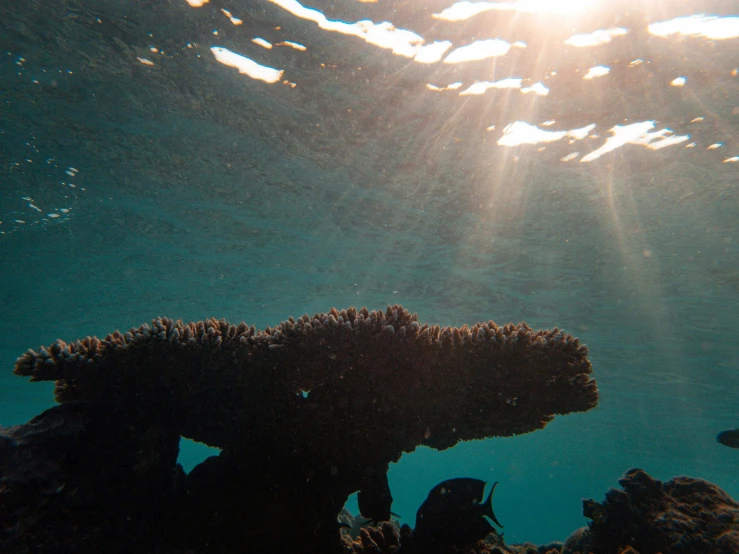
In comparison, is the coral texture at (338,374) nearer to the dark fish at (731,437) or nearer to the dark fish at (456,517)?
the dark fish at (456,517)

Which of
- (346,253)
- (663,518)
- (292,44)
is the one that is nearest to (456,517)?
(663,518)

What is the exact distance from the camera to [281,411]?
4.38 metres

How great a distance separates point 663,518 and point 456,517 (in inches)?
128

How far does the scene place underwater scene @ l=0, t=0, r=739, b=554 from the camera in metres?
4.11

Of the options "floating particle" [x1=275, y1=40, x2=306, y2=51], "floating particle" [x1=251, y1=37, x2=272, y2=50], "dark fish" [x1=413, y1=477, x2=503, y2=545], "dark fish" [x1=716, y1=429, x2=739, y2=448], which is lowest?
"dark fish" [x1=413, y1=477, x2=503, y2=545]

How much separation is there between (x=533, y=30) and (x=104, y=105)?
12418 millimetres

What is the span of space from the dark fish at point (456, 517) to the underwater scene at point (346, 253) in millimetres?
23

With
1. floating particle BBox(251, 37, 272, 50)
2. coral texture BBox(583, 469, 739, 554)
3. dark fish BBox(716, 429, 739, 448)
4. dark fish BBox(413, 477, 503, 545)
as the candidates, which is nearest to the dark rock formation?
dark fish BBox(413, 477, 503, 545)

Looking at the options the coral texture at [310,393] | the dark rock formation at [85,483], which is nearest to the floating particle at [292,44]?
the coral texture at [310,393]

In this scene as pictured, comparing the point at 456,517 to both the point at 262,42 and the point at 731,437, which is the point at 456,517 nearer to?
the point at 731,437

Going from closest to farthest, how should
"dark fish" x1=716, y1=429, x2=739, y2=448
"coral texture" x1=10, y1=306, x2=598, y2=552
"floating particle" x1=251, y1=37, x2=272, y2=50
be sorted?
"coral texture" x1=10, y1=306, x2=598, y2=552 → "dark fish" x1=716, y1=429, x2=739, y2=448 → "floating particle" x1=251, y1=37, x2=272, y2=50

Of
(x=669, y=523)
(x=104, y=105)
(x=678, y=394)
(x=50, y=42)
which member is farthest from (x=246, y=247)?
(x=678, y=394)

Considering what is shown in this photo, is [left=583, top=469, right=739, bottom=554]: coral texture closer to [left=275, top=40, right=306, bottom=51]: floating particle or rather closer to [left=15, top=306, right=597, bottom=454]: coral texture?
[left=15, top=306, right=597, bottom=454]: coral texture

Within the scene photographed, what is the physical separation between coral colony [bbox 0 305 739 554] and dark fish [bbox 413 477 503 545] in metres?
0.02
